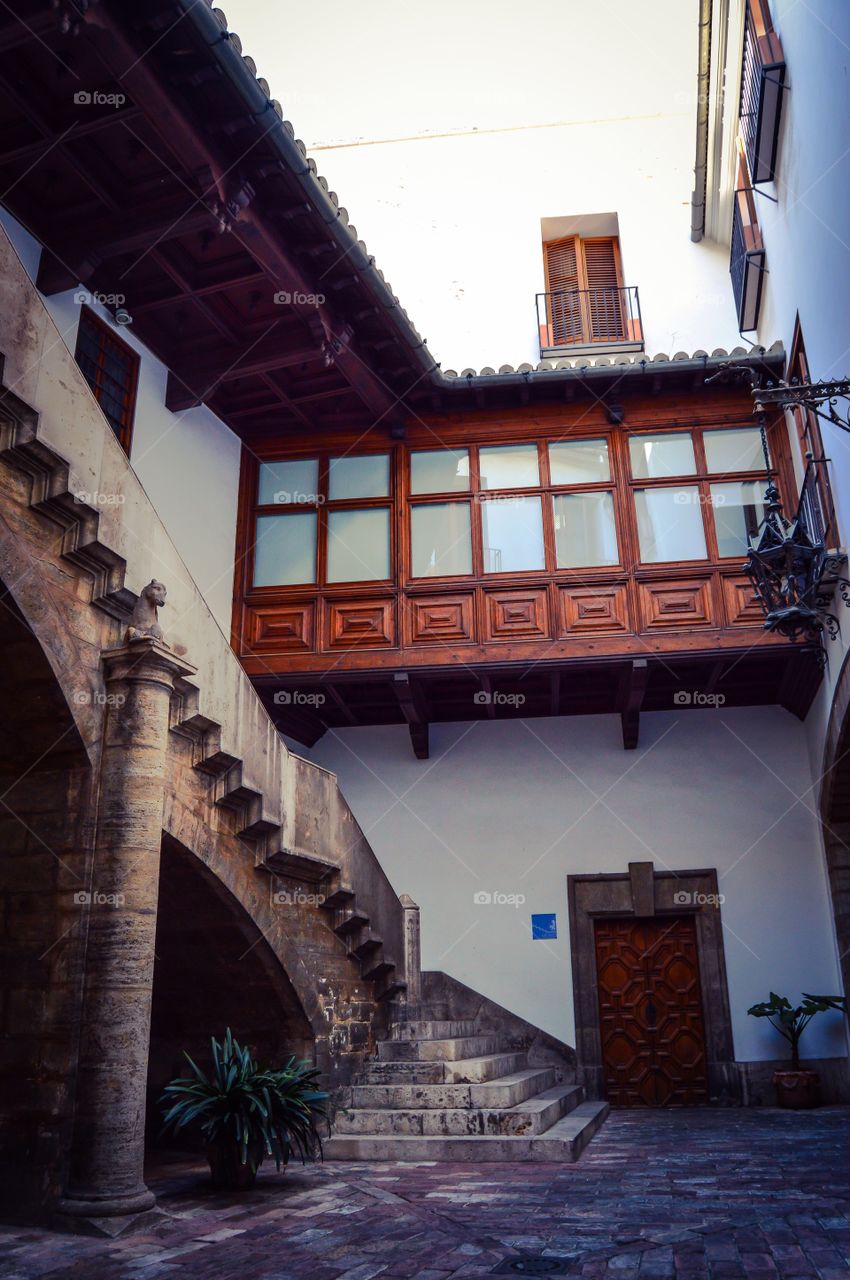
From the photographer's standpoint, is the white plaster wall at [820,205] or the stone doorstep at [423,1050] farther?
the stone doorstep at [423,1050]

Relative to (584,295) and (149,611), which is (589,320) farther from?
(149,611)

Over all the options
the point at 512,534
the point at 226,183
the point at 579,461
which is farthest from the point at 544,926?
the point at 226,183

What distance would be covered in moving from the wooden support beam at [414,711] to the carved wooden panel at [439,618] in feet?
1.68

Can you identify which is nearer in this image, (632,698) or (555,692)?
→ (632,698)

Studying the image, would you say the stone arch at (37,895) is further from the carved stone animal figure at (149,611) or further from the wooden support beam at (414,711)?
the wooden support beam at (414,711)

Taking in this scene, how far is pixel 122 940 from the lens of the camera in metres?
6.08

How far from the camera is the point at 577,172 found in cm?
1605

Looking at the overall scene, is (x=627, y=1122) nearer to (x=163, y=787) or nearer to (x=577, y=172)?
(x=163, y=787)

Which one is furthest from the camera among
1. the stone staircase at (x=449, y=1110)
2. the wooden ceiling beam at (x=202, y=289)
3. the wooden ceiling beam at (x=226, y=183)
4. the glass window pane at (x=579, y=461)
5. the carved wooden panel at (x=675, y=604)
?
the glass window pane at (x=579, y=461)

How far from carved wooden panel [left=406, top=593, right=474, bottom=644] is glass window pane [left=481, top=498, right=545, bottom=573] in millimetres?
570

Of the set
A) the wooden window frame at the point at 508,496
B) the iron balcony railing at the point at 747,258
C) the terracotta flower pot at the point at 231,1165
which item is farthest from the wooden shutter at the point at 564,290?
the terracotta flower pot at the point at 231,1165

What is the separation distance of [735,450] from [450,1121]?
838 cm

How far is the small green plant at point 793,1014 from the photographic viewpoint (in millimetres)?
11398

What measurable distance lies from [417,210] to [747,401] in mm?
6412
